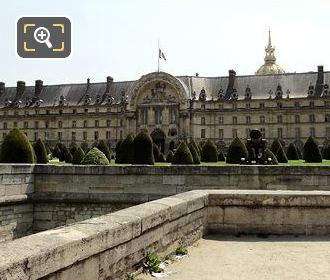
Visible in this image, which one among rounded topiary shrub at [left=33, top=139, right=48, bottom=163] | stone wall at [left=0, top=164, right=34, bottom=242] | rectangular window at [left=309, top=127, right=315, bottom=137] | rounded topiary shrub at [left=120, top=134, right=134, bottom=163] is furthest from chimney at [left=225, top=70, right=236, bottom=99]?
stone wall at [left=0, top=164, right=34, bottom=242]

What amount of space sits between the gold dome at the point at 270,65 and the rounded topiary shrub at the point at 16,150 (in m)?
75.9

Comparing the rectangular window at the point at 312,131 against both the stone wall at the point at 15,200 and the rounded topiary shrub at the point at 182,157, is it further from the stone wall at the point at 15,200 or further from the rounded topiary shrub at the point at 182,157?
the stone wall at the point at 15,200

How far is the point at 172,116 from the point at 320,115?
21958 millimetres

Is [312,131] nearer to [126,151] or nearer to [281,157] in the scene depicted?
[281,157]

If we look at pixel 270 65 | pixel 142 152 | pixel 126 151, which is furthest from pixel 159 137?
pixel 142 152

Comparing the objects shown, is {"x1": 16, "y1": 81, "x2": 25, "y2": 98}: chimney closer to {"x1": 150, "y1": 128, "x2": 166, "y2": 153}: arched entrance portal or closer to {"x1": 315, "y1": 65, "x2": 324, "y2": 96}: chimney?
{"x1": 150, "y1": 128, "x2": 166, "y2": 153}: arched entrance portal

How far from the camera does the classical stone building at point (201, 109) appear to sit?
2675 inches

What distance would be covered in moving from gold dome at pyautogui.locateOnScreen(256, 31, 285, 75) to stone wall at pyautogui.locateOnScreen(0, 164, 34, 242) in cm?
7848

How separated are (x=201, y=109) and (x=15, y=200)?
5613cm

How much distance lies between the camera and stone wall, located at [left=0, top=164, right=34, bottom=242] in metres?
15.4

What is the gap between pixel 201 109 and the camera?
231ft

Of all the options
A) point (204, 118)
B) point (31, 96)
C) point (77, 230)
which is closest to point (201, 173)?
point (77, 230)

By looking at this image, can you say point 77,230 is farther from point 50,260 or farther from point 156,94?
point 156,94

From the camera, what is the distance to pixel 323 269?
5922mm
